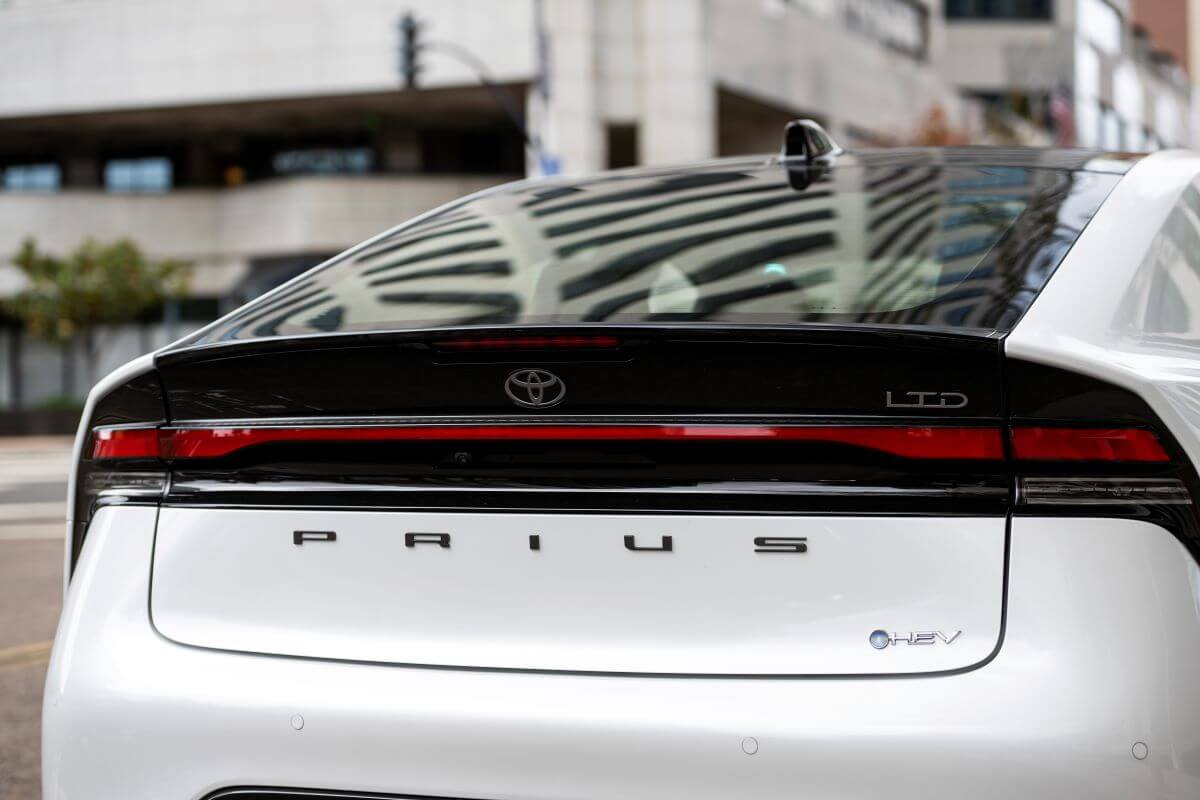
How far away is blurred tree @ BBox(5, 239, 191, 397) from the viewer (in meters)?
35.6

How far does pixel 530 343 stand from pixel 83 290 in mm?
35955

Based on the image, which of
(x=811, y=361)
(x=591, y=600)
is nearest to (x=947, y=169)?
(x=811, y=361)

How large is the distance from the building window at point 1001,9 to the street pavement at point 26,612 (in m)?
44.4

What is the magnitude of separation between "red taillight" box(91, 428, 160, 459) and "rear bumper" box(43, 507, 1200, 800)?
11.5 inches

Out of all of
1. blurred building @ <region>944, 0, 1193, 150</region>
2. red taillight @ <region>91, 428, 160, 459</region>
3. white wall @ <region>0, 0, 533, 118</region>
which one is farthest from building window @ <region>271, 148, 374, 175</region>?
red taillight @ <region>91, 428, 160, 459</region>

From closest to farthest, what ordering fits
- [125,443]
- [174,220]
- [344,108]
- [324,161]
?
[125,443], [344,108], [324,161], [174,220]

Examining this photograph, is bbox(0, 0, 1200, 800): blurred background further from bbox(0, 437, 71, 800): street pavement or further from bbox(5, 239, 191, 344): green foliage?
bbox(0, 437, 71, 800): street pavement

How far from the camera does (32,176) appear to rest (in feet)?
149

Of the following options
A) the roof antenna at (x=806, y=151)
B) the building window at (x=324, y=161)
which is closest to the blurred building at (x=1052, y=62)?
the building window at (x=324, y=161)

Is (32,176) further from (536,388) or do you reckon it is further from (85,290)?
(536,388)

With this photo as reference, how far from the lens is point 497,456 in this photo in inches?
79.0

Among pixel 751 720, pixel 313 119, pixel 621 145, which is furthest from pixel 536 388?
pixel 313 119

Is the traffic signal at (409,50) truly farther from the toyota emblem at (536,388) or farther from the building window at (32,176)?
the building window at (32,176)

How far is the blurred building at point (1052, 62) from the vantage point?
5312 centimetres
